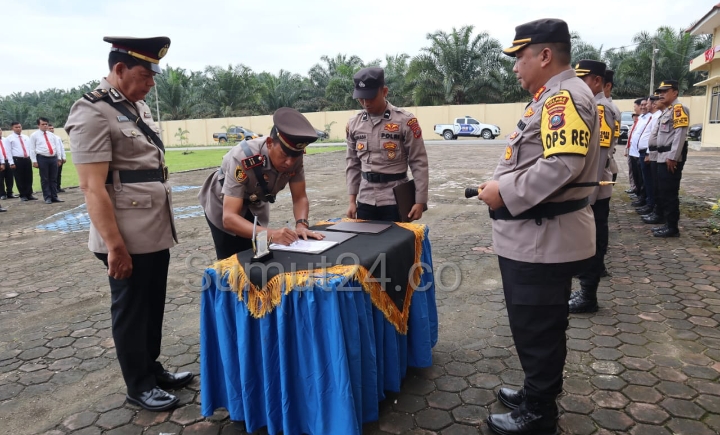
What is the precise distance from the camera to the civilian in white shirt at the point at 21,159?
1013 centimetres

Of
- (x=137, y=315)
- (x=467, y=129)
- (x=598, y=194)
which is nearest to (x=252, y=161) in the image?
(x=137, y=315)

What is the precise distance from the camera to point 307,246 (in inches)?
95.2

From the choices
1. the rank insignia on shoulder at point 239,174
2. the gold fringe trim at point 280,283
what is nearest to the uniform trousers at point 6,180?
the rank insignia on shoulder at point 239,174

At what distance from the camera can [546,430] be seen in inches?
86.7

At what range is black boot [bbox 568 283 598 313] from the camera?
3.57 meters

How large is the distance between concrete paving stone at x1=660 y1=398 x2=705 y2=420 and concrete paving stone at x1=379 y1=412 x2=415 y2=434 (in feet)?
4.25

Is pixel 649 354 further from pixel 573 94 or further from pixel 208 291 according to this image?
pixel 208 291

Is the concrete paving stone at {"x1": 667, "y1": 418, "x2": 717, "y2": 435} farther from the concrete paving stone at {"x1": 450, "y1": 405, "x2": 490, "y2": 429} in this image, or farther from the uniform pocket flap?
the uniform pocket flap

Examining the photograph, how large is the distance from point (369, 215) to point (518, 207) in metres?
1.86

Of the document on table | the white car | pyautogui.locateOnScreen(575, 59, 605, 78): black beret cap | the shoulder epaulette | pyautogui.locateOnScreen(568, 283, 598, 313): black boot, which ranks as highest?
the white car

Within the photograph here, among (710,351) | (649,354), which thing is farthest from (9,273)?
(710,351)

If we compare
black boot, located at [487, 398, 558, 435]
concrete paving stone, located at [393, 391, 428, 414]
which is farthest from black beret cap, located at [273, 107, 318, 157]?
black boot, located at [487, 398, 558, 435]

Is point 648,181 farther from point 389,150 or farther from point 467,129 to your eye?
point 467,129

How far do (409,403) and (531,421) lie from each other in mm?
624
